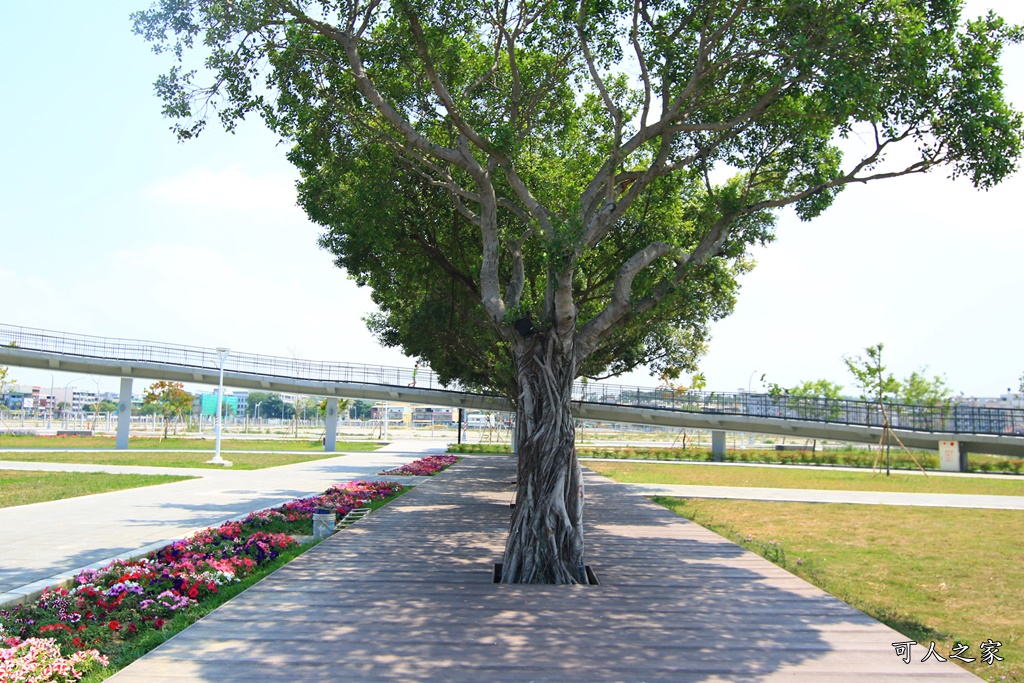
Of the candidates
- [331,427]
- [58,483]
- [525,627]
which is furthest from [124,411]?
[525,627]

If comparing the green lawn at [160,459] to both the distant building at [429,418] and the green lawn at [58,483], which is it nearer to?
the green lawn at [58,483]

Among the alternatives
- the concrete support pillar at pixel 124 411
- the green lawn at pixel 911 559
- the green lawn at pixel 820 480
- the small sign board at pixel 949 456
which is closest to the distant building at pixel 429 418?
the concrete support pillar at pixel 124 411

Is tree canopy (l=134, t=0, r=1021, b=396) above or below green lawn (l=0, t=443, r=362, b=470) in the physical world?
above

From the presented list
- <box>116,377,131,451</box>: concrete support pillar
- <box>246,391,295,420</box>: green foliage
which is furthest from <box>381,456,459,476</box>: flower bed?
<box>246,391,295,420</box>: green foliage

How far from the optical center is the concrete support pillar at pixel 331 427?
127ft

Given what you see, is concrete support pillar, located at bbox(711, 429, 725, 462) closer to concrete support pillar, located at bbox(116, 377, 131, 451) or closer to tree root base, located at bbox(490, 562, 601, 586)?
concrete support pillar, located at bbox(116, 377, 131, 451)

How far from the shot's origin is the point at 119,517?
12.4 metres

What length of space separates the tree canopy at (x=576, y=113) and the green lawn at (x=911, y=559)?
397cm

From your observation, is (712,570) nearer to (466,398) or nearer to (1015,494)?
(1015,494)

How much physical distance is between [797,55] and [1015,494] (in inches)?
714

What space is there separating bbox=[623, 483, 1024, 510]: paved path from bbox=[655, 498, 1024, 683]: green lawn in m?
1.18

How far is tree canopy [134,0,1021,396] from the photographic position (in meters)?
8.05

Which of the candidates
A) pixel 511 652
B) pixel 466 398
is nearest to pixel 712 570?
pixel 511 652

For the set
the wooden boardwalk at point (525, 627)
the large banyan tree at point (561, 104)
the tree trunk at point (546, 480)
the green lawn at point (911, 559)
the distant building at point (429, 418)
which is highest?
the large banyan tree at point (561, 104)
